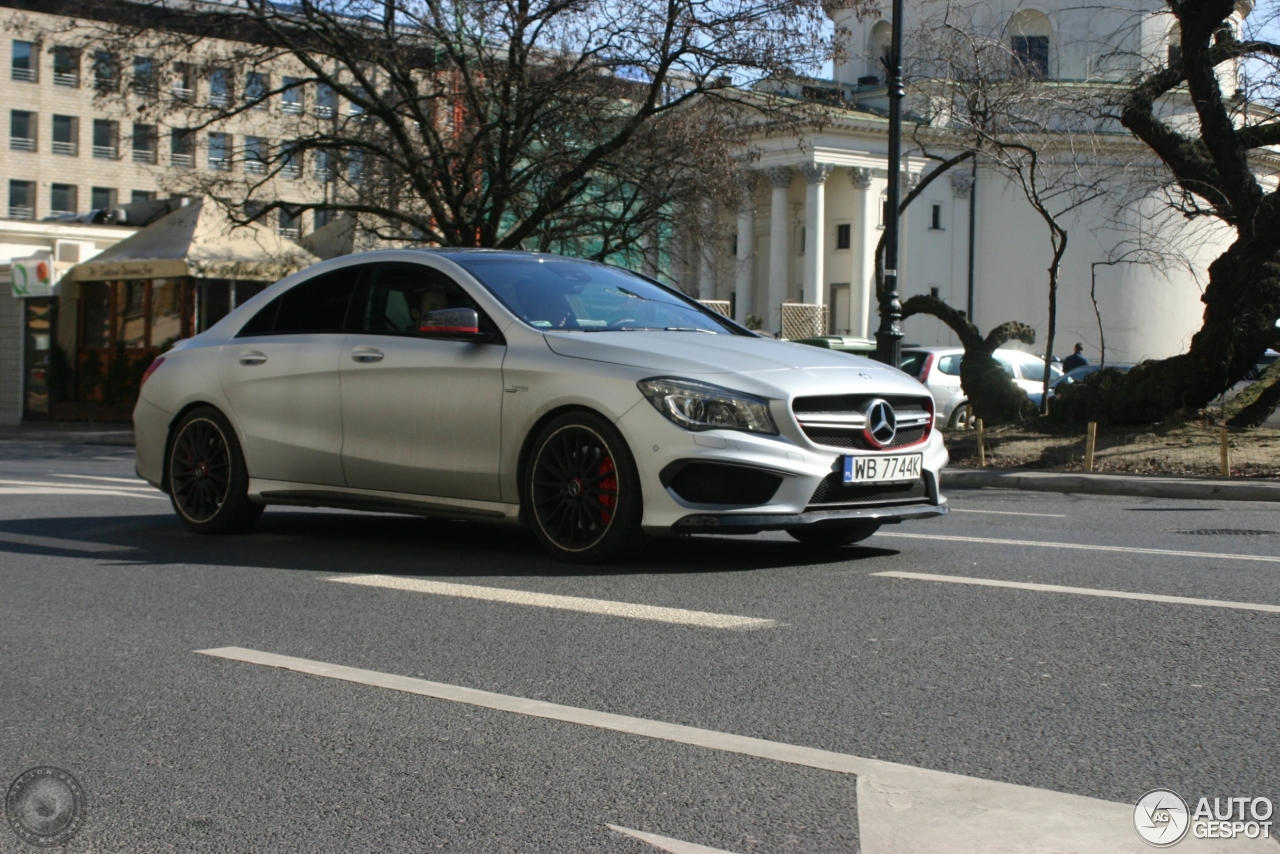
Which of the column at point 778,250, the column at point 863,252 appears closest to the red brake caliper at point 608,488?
the column at point 863,252

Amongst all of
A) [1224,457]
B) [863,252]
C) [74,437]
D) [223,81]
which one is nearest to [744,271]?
[863,252]

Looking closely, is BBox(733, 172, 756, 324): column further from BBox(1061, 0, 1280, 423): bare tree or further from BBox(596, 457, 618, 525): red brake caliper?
BBox(596, 457, 618, 525): red brake caliper

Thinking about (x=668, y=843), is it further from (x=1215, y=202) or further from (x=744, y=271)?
(x=744, y=271)

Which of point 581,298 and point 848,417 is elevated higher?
point 581,298

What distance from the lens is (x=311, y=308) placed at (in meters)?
8.91

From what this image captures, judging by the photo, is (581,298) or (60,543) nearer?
(581,298)

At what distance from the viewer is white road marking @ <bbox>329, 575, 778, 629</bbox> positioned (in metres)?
5.80

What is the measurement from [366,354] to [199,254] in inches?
914

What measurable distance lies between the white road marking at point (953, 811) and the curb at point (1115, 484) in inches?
466

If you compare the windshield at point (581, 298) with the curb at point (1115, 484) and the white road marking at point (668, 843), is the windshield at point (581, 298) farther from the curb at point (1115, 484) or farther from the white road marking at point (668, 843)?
the curb at point (1115, 484)

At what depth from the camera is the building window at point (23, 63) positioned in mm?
69062

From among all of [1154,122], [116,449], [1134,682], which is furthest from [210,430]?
[116,449]

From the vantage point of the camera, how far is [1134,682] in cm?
464

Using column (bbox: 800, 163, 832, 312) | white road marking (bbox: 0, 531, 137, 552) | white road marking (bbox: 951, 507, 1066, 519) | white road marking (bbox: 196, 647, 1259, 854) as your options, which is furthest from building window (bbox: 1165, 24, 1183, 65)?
column (bbox: 800, 163, 832, 312)
